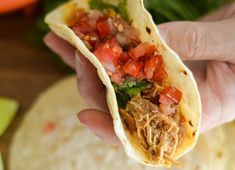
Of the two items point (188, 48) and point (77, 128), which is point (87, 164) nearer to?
point (77, 128)

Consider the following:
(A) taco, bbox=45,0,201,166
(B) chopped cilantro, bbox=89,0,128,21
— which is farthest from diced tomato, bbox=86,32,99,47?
(B) chopped cilantro, bbox=89,0,128,21

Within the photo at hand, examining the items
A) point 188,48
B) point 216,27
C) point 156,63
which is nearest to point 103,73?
point 156,63

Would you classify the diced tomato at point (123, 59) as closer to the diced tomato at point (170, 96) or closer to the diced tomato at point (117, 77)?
the diced tomato at point (117, 77)

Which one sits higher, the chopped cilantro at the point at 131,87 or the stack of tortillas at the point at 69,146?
the chopped cilantro at the point at 131,87

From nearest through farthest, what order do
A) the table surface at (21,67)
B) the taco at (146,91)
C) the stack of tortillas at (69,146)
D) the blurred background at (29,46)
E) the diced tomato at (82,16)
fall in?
1. the taco at (146,91)
2. the diced tomato at (82,16)
3. the stack of tortillas at (69,146)
4. the blurred background at (29,46)
5. the table surface at (21,67)

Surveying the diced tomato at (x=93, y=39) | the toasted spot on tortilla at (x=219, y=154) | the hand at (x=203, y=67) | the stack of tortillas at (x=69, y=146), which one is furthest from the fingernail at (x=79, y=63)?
the toasted spot on tortilla at (x=219, y=154)

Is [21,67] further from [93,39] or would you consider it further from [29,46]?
[93,39]
